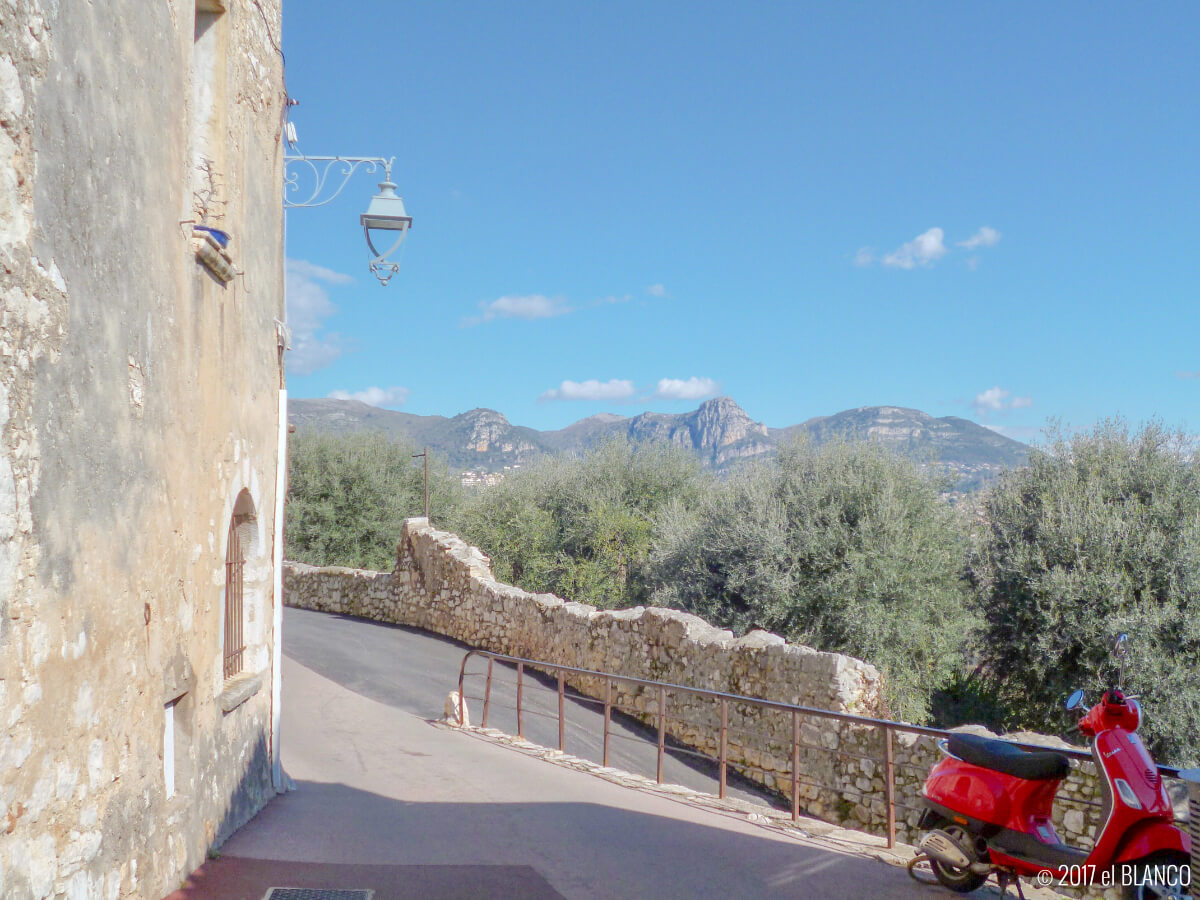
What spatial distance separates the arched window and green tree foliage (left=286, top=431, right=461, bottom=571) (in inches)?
818

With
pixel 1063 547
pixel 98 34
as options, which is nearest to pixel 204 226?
pixel 98 34

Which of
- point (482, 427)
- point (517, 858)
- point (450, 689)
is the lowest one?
point (450, 689)

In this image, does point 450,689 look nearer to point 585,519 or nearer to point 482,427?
point 585,519

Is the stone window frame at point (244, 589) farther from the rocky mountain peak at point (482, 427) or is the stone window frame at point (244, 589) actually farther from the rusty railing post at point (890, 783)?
the rocky mountain peak at point (482, 427)

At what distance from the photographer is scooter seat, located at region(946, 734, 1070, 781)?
4363 millimetres

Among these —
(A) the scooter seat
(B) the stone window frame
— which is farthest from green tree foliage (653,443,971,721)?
(B) the stone window frame

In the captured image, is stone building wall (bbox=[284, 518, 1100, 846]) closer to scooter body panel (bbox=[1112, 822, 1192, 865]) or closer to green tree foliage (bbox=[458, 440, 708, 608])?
scooter body panel (bbox=[1112, 822, 1192, 865])

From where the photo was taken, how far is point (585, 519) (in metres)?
23.8

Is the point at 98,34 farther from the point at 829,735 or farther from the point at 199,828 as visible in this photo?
the point at 829,735

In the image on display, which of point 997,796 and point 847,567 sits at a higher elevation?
point 847,567

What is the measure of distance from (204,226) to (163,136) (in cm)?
135

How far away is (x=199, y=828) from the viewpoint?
489cm

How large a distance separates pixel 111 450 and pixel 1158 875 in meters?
4.73

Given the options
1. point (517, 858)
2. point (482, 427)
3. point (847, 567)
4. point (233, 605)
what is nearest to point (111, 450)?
point (233, 605)
